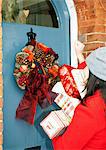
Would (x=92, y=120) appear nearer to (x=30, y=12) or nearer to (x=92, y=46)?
(x=92, y=46)

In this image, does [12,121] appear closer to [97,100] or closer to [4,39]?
[4,39]

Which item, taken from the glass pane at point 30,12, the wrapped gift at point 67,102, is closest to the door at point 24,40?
the glass pane at point 30,12

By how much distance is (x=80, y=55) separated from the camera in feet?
11.6

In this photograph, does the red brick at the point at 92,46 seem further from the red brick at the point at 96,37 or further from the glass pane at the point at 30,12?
the glass pane at the point at 30,12

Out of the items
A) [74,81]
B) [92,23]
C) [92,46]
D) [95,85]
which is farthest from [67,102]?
[92,23]

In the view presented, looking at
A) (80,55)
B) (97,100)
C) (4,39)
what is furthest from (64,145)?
(80,55)

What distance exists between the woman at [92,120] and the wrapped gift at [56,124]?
0.73 feet

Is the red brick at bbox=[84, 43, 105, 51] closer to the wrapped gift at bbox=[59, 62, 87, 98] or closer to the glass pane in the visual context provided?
the glass pane

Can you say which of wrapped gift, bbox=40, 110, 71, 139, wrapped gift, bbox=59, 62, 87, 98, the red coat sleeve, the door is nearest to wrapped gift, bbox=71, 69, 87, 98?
wrapped gift, bbox=59, 62, 87, 98

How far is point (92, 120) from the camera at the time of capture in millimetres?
2178

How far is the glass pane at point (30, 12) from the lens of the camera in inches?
131

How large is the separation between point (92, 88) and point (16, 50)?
1068 millimetres

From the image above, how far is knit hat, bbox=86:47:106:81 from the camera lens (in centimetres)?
222

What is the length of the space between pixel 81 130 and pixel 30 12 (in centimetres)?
183
